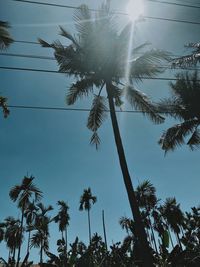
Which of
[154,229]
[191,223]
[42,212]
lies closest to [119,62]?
[42,212]

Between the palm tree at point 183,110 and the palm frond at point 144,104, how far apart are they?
3.15 metres

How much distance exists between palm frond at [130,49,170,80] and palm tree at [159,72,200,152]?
341 cm

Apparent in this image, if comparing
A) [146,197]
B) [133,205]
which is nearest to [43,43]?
[133,205]

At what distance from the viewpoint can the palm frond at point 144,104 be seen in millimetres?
14312

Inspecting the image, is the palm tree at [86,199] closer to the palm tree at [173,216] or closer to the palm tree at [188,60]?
the palm tree at [173,216]

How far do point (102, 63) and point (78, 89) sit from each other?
1.93 m

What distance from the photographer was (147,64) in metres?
14.8

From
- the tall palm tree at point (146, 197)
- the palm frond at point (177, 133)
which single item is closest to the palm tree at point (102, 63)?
the palm frond at point (177, 133)

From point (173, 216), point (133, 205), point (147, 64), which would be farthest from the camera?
point (173, 216)

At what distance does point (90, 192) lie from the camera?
56500mm

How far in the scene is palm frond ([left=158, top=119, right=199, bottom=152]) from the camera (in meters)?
17.9

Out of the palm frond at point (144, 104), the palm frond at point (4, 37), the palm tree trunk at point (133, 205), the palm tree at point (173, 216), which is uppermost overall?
the palm tree at point (173, 216)

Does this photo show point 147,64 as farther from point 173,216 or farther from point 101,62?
point 173,216

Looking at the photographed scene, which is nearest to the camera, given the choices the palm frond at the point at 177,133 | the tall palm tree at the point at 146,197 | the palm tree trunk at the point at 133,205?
the palm tree trunk at the point at 133,205
